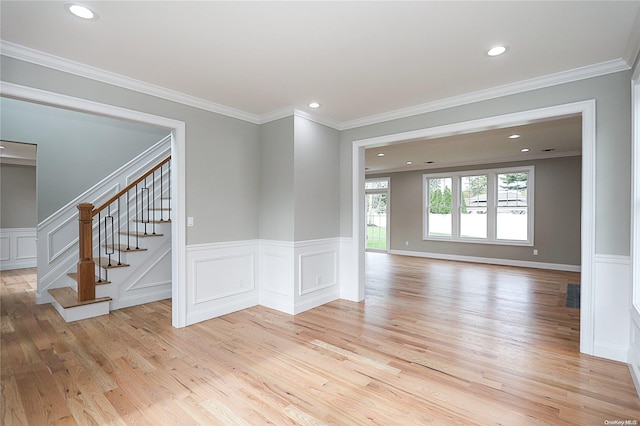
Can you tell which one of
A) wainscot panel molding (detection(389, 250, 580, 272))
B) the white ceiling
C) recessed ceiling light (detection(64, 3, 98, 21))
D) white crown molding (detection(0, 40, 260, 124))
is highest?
the white ceiling

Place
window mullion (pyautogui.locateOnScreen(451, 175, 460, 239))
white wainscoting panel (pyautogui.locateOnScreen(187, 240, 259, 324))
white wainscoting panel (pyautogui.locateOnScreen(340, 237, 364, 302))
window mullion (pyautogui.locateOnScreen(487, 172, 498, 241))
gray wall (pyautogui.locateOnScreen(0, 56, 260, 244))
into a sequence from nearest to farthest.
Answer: gray wall (pyautogui.locateOnScreen(0, 56, 260, 244)) → white wainscoting panel (pyautogui.locateOnScreen(187, 240, 259, 324)) → white wainscoting panel (pyautogui.locateOnScreen(340, 237, 364, 302)) → window mullion (pyautogui.locateOnScreen(487, 172, 498, 241)) → window mullion (pyautogui.locateOnScreen(451, 175, 460, 239))

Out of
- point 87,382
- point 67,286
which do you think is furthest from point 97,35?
point 67,286

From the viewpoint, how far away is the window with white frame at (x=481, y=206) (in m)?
7.88

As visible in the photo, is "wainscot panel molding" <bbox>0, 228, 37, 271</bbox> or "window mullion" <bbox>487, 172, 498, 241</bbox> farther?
"window mullion" <bbox>487, 172, 498, 241</bbox>

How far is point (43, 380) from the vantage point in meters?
2.50

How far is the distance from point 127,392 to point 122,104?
2.56 metres

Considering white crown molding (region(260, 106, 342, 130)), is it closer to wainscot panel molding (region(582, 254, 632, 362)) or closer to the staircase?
the staircase

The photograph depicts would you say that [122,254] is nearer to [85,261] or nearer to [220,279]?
[85,261]

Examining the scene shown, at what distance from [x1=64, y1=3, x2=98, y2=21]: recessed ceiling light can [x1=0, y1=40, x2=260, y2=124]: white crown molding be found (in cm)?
85

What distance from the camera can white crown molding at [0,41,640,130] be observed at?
2646 millimetres

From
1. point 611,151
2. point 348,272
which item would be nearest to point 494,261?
point 348,272

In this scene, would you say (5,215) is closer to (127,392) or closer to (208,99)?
(208,99)

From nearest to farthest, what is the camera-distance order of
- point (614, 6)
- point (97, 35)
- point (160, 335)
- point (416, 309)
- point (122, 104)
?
point (614, 6) → point (97, 35) → point (122, 104) → point (160, 335) → point (416, 309)

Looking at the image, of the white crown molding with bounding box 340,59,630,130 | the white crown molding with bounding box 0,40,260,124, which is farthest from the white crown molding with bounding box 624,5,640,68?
the white crown molding with bounding box 0,40,260,124
